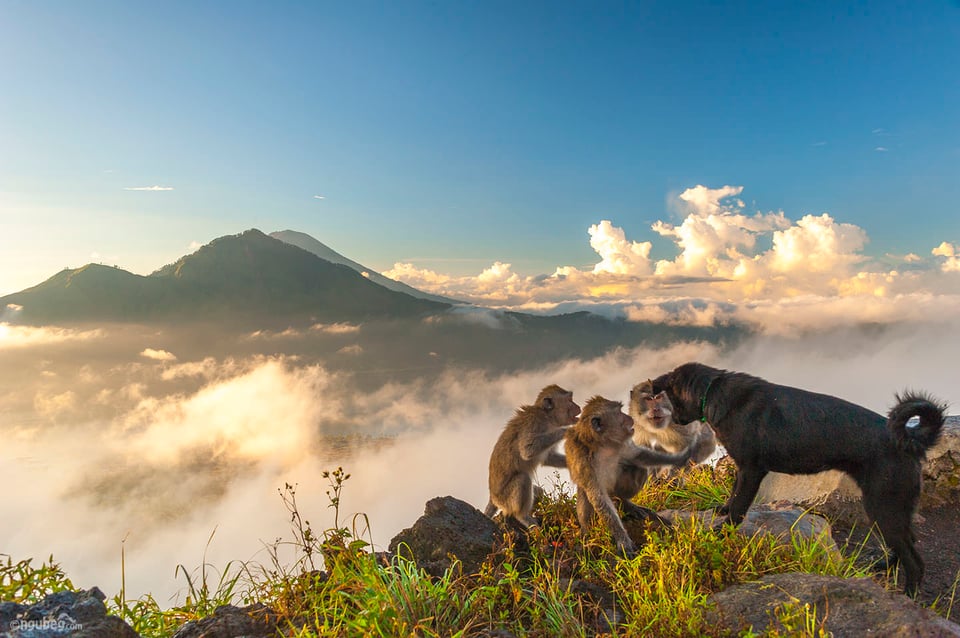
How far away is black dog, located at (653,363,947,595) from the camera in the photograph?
6898 millimetres

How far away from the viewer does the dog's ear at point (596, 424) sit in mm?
7272

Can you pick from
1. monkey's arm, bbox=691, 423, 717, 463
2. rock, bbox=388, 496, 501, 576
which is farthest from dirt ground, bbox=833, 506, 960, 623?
rock, bbox=388, 496, 501, 576

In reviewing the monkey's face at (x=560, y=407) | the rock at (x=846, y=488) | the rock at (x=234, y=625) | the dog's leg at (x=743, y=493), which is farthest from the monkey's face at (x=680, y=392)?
the rock at (x=234, y=625)

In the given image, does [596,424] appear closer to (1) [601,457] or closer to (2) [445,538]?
(1) [601,457]

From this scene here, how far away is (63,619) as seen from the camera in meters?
5.50

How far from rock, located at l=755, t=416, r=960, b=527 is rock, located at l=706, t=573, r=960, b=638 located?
3.35 meters

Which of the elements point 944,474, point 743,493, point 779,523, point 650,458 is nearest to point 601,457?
point 650,458

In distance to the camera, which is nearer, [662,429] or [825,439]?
[825,439]

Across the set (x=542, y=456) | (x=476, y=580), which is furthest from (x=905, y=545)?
(x=476, y=580)

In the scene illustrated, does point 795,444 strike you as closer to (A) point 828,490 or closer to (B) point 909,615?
(B) point 909,615

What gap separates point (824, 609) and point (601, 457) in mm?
2613

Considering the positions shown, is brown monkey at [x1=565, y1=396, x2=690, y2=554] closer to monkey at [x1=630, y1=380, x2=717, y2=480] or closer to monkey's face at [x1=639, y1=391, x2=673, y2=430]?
monkey's face at [x1=639, y1=391, x2=673, y2=430]

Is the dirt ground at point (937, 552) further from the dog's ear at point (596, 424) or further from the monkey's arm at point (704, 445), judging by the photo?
the dog's ear at point (596, 424)

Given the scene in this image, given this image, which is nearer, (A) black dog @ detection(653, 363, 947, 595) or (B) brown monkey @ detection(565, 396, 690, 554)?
(A) black dog @ detection(653, 363, 947, 595)
